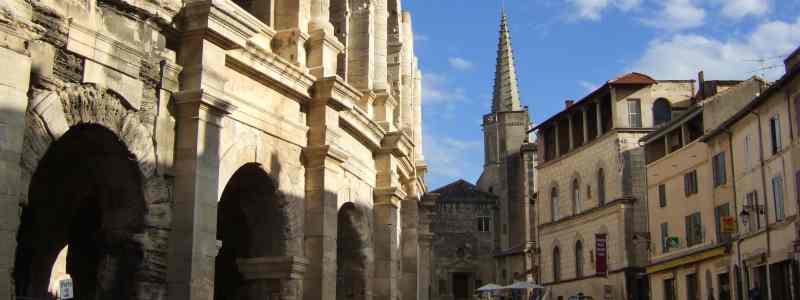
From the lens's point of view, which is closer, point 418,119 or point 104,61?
point 104,61

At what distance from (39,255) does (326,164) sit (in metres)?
4.76

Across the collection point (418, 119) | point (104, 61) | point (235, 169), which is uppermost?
point (418, 119)

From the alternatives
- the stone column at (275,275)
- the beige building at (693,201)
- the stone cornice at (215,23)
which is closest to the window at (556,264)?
the beige building at (693,201)

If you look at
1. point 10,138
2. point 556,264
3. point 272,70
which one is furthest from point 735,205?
point 10,138

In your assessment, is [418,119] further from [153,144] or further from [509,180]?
[509,180]

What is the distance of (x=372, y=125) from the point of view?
754 inches

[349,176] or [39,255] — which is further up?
[349,176]

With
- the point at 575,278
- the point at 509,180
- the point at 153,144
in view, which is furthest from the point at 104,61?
the point at 509,180

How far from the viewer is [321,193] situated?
15883mm

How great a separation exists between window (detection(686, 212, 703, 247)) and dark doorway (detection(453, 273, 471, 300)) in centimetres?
3826

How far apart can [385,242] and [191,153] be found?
8.14 meters

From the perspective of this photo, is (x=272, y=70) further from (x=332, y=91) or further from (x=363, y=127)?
(x=363, y=127)

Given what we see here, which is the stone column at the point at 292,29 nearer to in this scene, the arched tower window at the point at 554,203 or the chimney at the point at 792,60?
the chimney at the point at 792,60

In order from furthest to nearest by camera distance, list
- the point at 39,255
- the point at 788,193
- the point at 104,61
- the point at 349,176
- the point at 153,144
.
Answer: the point at 788,193 < the point at 349,176 < the point at 39,255 < the point at 153,144 < the point at 104,61
